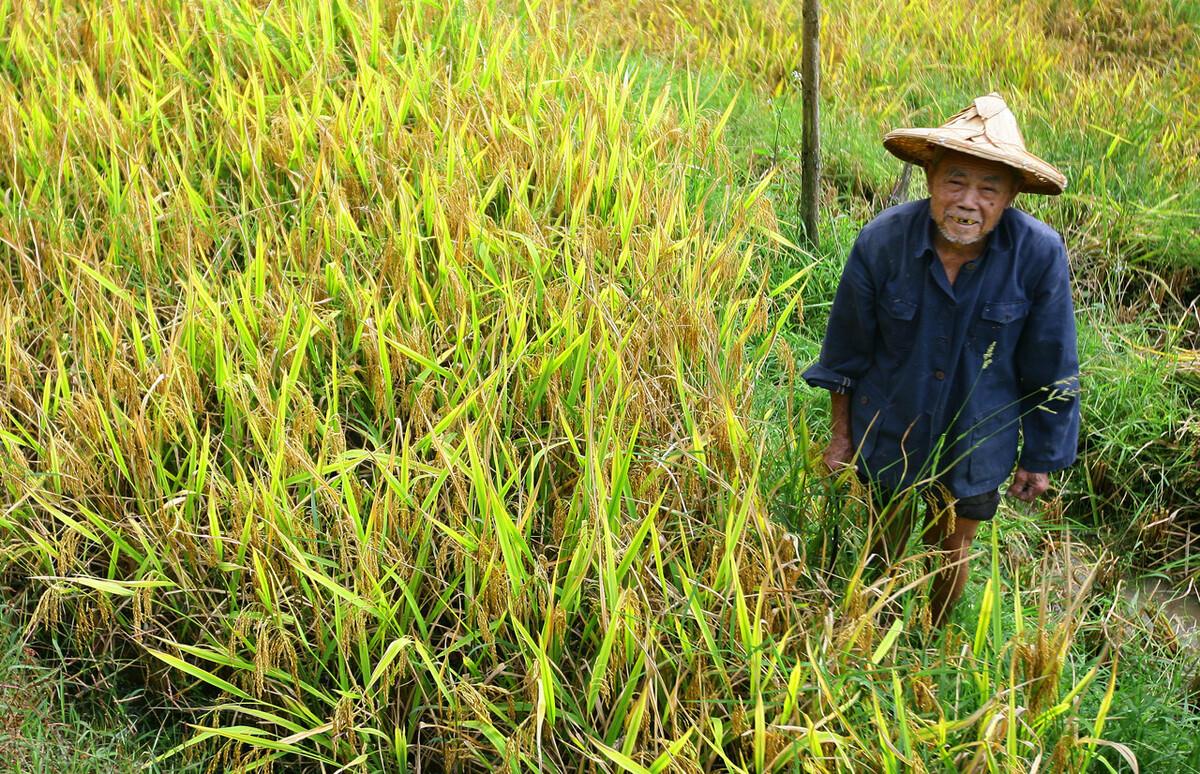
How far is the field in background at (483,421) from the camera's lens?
2.00 m

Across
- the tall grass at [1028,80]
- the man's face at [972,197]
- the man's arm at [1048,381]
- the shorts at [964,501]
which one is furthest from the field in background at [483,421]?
the man's face at [972,197]

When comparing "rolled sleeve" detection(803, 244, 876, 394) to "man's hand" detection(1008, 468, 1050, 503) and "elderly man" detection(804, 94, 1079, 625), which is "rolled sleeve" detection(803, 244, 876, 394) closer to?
"elderly man" detection(804, 94, 1079, 625)

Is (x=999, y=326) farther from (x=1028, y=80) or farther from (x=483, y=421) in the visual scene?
(x=1028, y=80)

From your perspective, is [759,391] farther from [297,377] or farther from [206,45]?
[206,45]

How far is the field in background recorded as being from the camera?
200 cm

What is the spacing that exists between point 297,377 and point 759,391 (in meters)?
1.17

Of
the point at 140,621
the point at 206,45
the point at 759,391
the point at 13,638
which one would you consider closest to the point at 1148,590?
the point at 759,391

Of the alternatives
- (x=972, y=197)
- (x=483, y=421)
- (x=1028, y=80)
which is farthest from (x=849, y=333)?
(x=1028, y=80)

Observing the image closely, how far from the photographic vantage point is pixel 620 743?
1.98 meters

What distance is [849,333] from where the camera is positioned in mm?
2252

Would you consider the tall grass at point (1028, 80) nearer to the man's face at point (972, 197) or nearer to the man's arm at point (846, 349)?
the man's arm at point (846, 349)

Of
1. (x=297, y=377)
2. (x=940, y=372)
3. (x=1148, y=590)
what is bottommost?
(x=1148, y=590)

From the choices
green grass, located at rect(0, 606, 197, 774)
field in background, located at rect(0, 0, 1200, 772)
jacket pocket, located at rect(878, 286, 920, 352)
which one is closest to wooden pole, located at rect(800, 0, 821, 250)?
field in background, located at rect(0, 0, 1200, 772)

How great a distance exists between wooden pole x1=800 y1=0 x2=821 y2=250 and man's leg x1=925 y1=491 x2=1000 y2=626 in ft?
4.54
